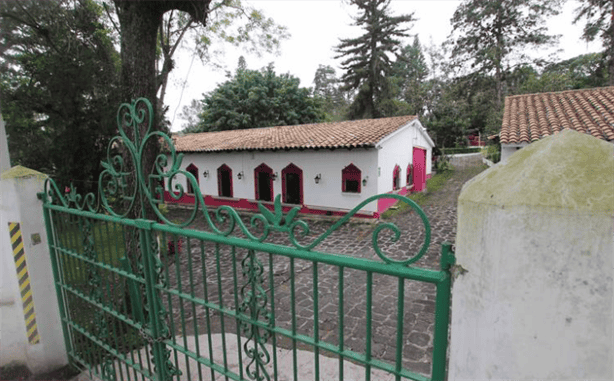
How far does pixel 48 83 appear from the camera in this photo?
9305 millimetres

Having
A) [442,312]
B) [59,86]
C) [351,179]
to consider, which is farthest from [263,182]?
[442,312]

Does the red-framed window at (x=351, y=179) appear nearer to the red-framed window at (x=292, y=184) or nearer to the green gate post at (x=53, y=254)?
the red-framed window at (x=292, y=184)

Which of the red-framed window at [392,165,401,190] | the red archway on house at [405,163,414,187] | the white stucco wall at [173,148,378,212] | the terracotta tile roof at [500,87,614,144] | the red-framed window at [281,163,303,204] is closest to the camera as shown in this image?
the terracotta tile roof at [500,87,614,144]

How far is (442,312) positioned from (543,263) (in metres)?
0.48

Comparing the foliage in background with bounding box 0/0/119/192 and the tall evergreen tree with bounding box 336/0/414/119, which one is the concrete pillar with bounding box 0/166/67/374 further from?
the tall evergreen tree with bounding box 336/0/414/119

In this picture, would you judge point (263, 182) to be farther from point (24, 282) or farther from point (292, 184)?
point (24, 282)

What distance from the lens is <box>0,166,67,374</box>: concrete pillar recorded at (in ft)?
10.4

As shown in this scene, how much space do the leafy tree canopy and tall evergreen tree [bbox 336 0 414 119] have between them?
7.62 meters

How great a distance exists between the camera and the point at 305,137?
13.7 m

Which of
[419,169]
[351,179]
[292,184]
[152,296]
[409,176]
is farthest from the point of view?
[419,169]

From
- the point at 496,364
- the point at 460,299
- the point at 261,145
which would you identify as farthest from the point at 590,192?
the point at 261,145

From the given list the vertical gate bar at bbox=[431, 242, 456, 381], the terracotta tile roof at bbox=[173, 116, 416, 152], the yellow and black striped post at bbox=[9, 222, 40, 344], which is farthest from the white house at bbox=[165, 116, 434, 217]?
the vertical gate bar at bbox=[431, 242, 456, 381]

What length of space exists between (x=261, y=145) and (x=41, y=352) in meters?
11.1

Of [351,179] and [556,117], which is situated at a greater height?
[556,117]
